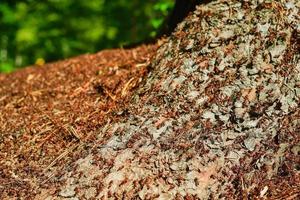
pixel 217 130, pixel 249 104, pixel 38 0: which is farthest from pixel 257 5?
pixel 38 0

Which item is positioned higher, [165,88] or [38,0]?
[165,88]

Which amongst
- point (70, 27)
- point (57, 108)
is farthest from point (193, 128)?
point (70, 27)

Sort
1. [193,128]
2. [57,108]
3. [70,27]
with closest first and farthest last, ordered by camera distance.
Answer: [193,128] < [57,108] < [70,27]

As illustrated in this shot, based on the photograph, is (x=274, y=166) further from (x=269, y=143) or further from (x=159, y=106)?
(x=159, y=106)

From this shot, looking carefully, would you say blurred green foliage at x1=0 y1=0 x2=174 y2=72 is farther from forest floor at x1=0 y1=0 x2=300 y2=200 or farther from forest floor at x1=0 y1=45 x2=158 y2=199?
forest floor at x1=0 y1=0 x2=300 y2=200

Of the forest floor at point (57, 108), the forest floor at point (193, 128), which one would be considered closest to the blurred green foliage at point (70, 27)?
the forest floor at point (57, 108)

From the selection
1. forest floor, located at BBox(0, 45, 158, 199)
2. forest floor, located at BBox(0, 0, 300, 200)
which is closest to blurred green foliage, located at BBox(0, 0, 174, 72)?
forest floor, located at BBox(0, 45, 158, 199)

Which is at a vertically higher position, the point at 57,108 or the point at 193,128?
the point at 193,128

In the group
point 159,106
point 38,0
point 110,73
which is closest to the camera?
point 159,106

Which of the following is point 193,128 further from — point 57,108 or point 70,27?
point 70,27
